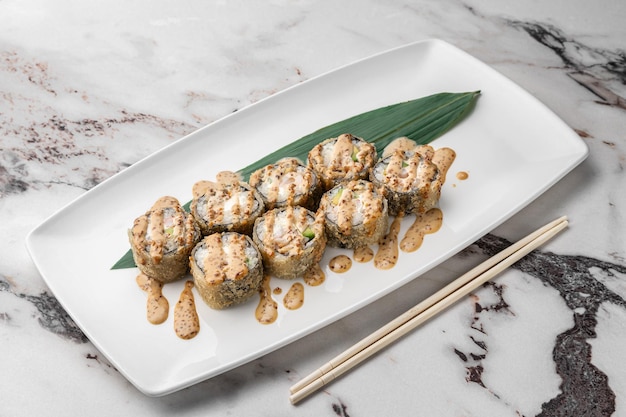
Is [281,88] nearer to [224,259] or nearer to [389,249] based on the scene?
[389,249]

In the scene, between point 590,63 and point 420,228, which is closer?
point 420,228

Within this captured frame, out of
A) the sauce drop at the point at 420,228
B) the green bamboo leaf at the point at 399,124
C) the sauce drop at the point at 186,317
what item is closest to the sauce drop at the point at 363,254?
the sauce drop at the point at 420,228

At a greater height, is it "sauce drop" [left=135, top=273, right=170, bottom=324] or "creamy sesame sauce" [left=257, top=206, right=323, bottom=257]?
"creamy sesame sauce" [left=257, top=206, right=323, bottom=257]

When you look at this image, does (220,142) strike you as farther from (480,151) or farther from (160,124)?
(480,151)

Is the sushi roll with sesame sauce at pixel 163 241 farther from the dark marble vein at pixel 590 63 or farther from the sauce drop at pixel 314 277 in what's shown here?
the dark marble vein at pixel 590 63

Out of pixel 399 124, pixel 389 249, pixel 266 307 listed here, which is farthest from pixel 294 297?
pixel 399 124

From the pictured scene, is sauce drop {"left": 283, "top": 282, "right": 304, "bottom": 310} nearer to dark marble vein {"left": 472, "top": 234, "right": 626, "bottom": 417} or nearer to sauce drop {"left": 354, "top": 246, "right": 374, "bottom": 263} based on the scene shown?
sauce drop {"left": 354, "top": 246, "right": 374, "bottom": 263}

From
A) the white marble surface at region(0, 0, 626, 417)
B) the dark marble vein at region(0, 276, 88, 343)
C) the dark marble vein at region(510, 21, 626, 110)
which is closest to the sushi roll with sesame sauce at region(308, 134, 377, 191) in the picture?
the white marble surface at region(0, 0, 626, 417)
